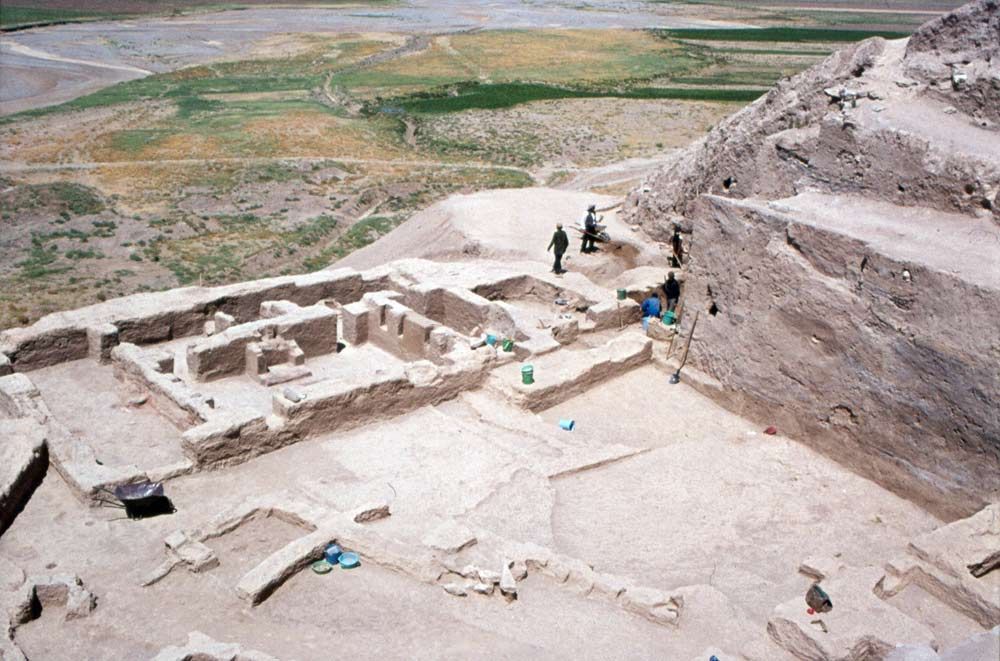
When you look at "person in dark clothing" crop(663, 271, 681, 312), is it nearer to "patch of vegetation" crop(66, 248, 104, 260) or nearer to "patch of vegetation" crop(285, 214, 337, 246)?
"patch of vegetation" crop(285, 214, 337, 246)

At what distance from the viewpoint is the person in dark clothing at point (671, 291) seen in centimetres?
1939

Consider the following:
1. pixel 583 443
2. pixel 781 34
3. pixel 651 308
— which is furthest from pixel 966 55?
pixel 781 34

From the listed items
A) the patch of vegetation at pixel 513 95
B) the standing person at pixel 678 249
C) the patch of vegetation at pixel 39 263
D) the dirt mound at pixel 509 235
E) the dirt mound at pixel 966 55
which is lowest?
the patch of vegetation at pixel 39 263

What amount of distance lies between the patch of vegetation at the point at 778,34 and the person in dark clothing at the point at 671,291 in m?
88.4

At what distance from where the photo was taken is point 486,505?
12234 millimetres

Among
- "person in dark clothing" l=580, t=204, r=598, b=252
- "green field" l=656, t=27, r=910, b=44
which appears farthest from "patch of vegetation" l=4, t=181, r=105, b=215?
"green field" l=656, t=27, r=910, b=44

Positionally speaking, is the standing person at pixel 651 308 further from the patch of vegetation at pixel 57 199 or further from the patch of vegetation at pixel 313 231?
the patch of vegetation at pixel 57 199

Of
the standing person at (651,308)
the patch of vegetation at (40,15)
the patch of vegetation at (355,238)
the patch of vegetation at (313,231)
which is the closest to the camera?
the standing person at (651,308)

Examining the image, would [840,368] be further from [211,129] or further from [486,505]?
[211,129]

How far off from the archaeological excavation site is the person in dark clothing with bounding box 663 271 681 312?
0.25ft

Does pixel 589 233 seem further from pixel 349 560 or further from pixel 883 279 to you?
pixel 349 560

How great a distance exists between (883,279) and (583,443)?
512 centimetres

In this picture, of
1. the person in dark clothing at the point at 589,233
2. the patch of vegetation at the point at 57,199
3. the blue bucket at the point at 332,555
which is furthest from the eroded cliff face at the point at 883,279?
the patch of vegetation at the point at 57,199

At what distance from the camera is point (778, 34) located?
10594 cm
